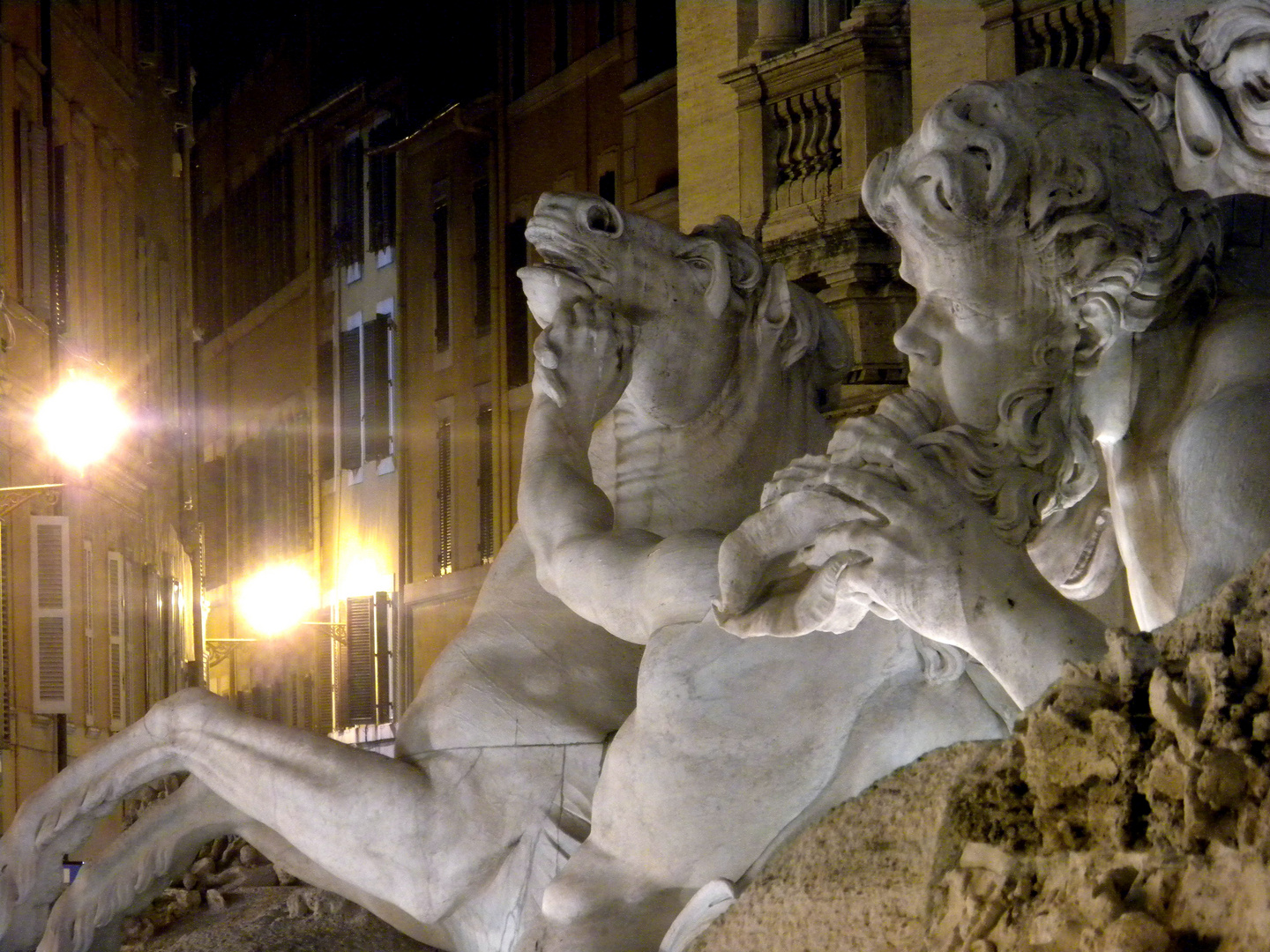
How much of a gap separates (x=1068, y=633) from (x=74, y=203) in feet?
36.5

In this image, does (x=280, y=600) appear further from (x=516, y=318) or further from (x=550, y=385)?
(x=550, y=385)

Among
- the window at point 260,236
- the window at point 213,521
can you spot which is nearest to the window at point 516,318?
the window at point 260,236

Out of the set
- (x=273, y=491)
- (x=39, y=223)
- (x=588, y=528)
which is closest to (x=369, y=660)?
(x=273, y=491)

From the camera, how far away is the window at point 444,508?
15.9m

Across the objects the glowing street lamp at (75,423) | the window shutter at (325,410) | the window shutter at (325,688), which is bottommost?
the window shutter at (325,688)

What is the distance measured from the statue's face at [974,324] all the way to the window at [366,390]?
15.1 metres

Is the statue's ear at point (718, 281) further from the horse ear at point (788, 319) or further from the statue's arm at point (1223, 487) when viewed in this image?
the statue's arm at point (1223, 487)

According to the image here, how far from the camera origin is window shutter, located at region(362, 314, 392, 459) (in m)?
17.3

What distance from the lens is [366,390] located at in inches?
698

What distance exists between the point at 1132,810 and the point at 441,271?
50.8 feet

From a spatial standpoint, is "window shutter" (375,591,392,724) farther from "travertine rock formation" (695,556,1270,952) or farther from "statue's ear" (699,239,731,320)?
"travertine rock formation" (695,556,1270,952)

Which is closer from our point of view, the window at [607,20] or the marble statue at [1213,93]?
the marble statue at [1213,93]

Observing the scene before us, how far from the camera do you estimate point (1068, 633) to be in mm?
2113

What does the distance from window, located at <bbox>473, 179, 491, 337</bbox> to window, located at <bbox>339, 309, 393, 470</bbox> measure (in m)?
1.27
